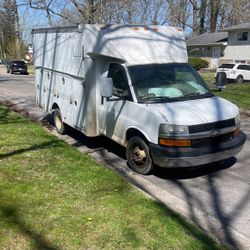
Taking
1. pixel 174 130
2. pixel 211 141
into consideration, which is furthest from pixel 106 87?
pixel 211 141

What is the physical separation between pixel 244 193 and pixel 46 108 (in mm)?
6198

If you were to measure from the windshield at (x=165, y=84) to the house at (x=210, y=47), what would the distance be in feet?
131

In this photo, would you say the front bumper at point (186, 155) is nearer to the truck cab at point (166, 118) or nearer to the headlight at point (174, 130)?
the truck cab at point (166, 118)

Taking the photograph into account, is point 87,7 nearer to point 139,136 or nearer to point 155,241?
point 139,136

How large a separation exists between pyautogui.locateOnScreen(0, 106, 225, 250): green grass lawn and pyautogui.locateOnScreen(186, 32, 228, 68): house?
41.6 m

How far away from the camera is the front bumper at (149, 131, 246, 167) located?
5906mm

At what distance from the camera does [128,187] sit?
5816 mm

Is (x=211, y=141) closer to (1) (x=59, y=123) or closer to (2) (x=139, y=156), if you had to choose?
(2) (x=139, y=156)

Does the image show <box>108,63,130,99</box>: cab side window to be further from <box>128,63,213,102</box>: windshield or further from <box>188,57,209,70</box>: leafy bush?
<box>188,57,209,70</box>: leafy bush

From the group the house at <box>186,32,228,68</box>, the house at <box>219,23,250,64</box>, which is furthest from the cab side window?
the house at <box>186,32,228,68</box>

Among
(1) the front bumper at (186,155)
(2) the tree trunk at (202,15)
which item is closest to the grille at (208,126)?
(1) the front bumper at (186,155)

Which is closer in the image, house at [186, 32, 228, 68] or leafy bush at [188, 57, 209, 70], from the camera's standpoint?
leafy bush at [188, 57, 209, 70]

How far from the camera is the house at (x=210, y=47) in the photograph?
151 ft

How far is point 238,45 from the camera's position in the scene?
42.5m
